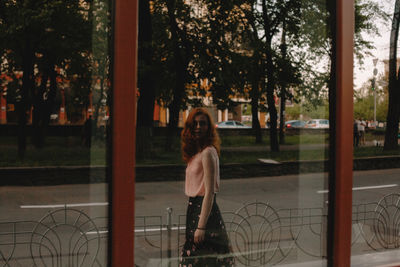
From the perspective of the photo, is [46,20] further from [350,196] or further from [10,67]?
[350,196]

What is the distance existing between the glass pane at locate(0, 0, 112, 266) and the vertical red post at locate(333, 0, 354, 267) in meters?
1.02

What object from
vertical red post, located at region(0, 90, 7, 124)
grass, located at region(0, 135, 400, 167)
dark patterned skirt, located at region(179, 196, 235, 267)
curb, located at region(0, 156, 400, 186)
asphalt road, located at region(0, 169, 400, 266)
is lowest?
dark patterned skirt, located at region(179, 196, 235, 267)

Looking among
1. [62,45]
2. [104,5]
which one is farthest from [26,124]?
[104,5]

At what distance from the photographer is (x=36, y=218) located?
2.36 meters

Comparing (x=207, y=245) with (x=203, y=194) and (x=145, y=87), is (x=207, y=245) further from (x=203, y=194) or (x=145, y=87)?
(x=145, y=87)

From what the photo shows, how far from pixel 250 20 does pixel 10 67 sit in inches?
75.5

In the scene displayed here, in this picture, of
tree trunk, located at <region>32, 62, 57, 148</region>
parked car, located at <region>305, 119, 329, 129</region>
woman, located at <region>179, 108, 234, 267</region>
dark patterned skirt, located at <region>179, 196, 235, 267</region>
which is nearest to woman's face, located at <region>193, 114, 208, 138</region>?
woman, located at <region>179, 108, 234, 267</region>

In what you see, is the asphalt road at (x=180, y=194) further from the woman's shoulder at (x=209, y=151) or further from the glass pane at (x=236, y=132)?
the woman's shoulder at (x=209, y=151)

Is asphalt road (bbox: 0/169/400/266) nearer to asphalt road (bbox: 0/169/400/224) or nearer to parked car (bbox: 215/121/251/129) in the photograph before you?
asphalt road (bbox: 0/169/400/224)

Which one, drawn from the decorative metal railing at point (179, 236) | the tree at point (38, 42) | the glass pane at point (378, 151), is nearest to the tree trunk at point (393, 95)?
the glass pane at point (378, 151)

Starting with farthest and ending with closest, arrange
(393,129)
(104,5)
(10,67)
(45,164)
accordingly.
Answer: (10,67), (393,129), (45,164), (104,5)

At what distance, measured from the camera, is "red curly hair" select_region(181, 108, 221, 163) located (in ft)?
8.85

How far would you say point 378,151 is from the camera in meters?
2.66

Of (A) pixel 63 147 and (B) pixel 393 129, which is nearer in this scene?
(A) pixel 63 147
